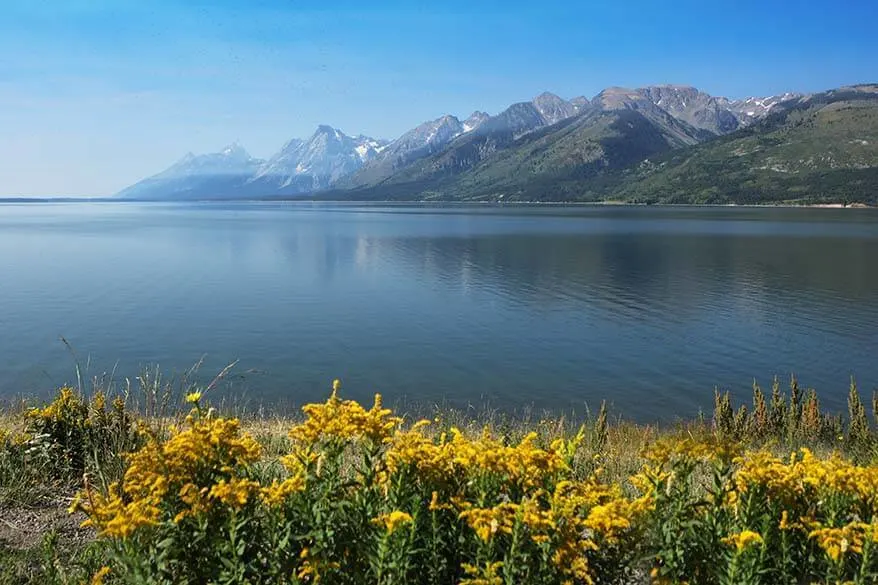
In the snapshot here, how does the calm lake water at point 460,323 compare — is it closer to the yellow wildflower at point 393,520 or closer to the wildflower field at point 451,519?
the wildflower field at point 451,519

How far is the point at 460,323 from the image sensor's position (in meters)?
42.9

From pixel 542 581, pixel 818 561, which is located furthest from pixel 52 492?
pixel 818 561

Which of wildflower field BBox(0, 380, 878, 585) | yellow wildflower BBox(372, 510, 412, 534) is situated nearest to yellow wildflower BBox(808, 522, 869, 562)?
wildflower field BBox(0, 380, 878, 585)

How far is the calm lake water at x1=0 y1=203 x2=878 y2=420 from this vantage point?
29.9 metres

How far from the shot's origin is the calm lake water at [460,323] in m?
29.9

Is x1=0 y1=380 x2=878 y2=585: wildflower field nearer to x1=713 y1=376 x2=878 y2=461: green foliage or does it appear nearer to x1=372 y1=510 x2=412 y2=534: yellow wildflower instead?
x1=372 y1=510 x2=412 y2=534: yellow wildflower

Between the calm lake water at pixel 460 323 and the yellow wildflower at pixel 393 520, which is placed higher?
the yellow wildflower at pixel 393 520

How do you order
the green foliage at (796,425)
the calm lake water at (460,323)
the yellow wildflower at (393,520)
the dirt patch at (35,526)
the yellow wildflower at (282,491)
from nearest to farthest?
1. the yellow wildflower at (393,520)
2. the yellow wildflower at (282,491)
3. the dirt patch at (35,526)
4. the green foliage at (796,425)
5. the calm lake water at (460,323)

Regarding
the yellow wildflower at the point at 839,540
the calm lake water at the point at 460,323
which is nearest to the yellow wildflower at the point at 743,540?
the yellow wildflower at the point at 839,540

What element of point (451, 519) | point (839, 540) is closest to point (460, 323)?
point (451, 519)

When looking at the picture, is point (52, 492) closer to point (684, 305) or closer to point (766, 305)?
point (684, 305)

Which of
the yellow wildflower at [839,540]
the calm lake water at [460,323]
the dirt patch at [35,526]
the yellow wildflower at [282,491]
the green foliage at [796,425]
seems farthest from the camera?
the calm lake water at [460,323]

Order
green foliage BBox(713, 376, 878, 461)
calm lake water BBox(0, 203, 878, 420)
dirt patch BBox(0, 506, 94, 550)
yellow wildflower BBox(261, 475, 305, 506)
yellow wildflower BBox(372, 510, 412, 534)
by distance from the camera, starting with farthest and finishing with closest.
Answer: calm lake water BBox(0, 203, 878, 420) < green foliage BBox(713, 376, 878, 461) < dirt patch BBox(0, 506, 94, 550) < yellow wildflower BBox(261, 475, 305, 506) < yellow wildflower BBox(372, 510, 412, 534)

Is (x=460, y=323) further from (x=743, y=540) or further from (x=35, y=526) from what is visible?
(x=743, y=540)
